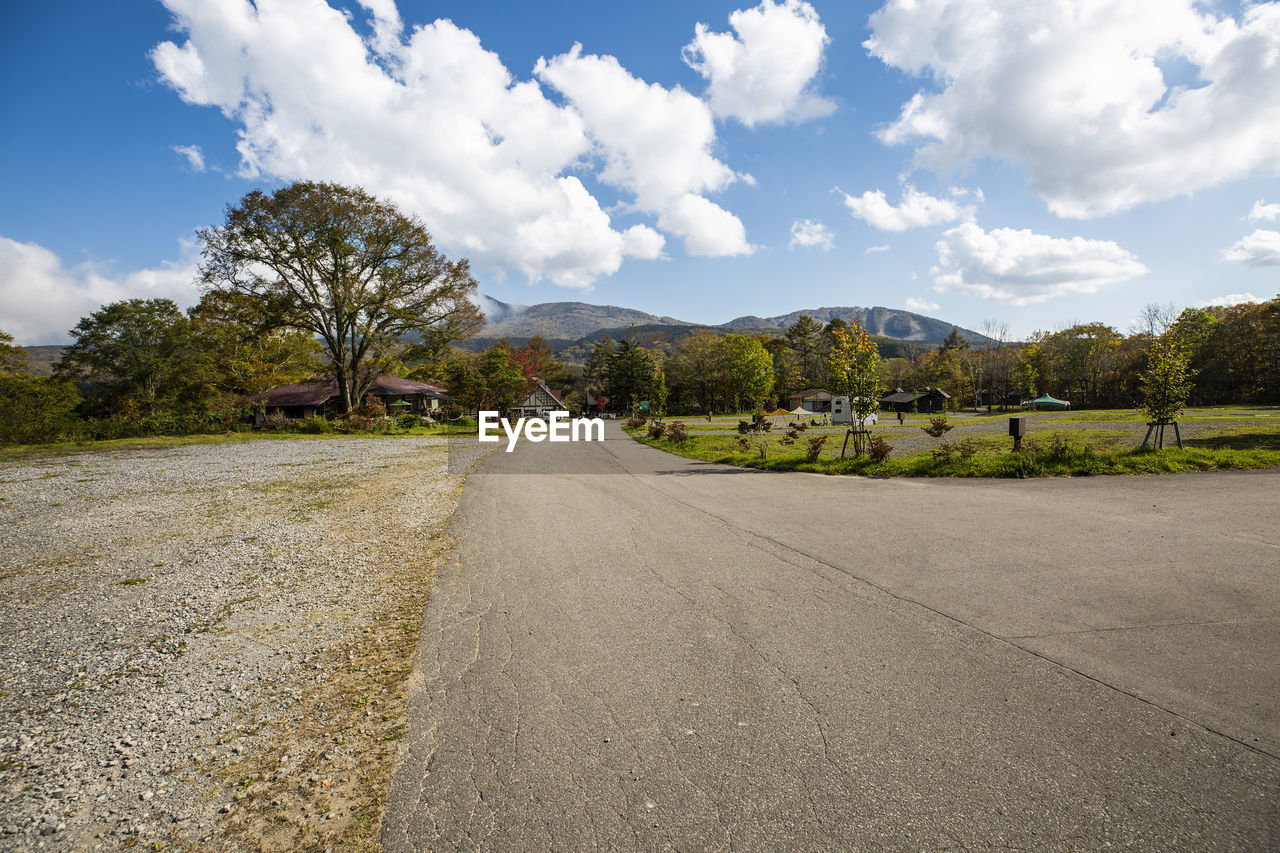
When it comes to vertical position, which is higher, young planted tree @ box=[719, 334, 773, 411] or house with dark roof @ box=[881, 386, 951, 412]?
young planted tree @ box=[719, 334, 773, 411]

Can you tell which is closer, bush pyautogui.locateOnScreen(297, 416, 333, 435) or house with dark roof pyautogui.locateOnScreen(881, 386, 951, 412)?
bush pyautogui.locateOnScreen(297, 416, 333, 435)

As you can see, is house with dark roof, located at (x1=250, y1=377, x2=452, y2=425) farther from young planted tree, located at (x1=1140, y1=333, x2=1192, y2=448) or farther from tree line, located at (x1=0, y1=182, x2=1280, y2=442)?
young planted tree, located at (x1=1140, y1=333, x2=1192, y2=448)

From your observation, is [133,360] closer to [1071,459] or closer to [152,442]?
[152,442]

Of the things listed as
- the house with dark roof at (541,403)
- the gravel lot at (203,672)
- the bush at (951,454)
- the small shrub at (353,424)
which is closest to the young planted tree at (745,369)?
the house with dark roof at (541,403)

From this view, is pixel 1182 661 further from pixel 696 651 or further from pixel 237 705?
pixel 237 705

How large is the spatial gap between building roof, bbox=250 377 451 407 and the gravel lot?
43.9 m

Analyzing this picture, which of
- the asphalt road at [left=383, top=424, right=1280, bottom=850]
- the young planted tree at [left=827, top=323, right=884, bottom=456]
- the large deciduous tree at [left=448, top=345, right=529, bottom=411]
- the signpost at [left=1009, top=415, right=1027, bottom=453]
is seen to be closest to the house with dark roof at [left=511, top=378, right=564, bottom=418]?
the large deciduous tree at [left=448, top=345, right=529, bottom=411]

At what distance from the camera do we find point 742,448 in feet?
66.3

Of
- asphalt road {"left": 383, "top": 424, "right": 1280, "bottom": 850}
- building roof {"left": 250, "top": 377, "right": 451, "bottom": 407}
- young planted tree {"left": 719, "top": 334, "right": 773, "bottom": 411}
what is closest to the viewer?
asphalt road {"left": 383, "top": 424, "right": 1280, "bottom": 850}

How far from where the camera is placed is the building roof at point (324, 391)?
50969 millimetres

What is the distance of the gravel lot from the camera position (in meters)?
2.57

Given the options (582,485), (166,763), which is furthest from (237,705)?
(582,485)

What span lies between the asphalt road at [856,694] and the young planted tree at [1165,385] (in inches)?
293
